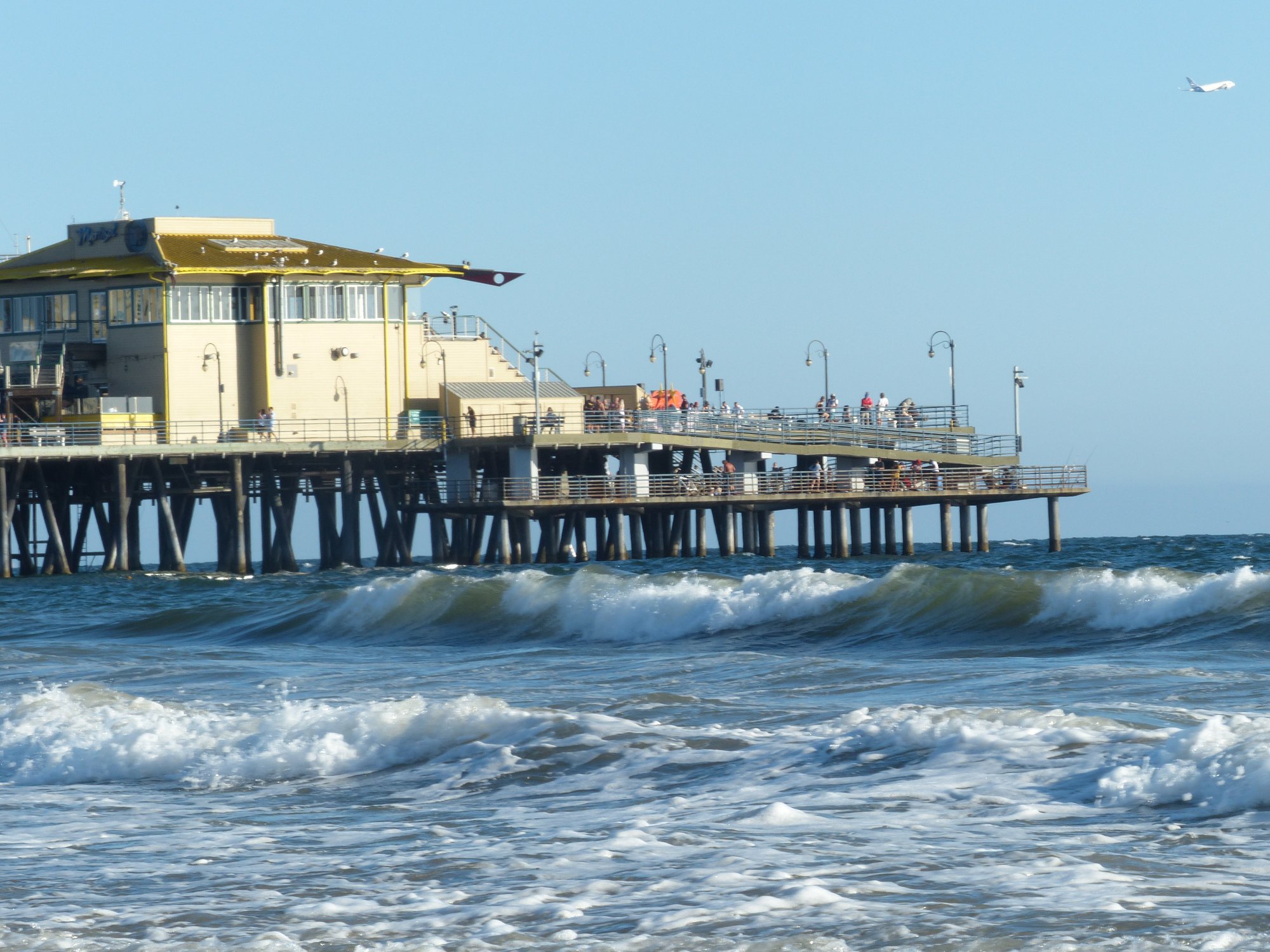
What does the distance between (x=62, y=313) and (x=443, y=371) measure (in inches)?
405

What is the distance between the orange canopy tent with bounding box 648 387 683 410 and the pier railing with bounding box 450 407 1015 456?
1.43m

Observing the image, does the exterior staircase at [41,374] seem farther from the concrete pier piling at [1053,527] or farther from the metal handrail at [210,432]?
the concrete pier piling at [1053,527]

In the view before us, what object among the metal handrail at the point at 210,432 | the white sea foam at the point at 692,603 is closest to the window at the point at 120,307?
the metal handrail at the point at 210,432

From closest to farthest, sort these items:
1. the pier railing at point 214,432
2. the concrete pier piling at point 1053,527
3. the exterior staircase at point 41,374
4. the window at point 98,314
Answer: the pier railing at point 214,432
the exterior staircase at point 41,374
the window at point 98,314
the concrete pier piling at point 1053,527

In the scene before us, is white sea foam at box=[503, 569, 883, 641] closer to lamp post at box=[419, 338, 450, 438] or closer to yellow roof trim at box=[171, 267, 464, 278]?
yellow roof trim at box=[171, 267, 464, 278]

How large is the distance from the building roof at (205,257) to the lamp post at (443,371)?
6.31 feet

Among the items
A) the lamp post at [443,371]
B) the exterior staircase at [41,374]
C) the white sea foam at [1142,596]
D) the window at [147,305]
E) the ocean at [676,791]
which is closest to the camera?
the ocean at [676,791]

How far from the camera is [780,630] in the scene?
79.5 ft

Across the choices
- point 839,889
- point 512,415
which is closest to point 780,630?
point 839,889

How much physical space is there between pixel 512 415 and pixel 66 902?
4172 cm

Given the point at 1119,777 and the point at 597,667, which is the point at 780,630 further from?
the point at 1119,777

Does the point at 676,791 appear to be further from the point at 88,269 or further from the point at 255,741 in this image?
the point at 88,269

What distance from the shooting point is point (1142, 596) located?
23031 millimetres

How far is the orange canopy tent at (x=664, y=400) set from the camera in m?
55.5
